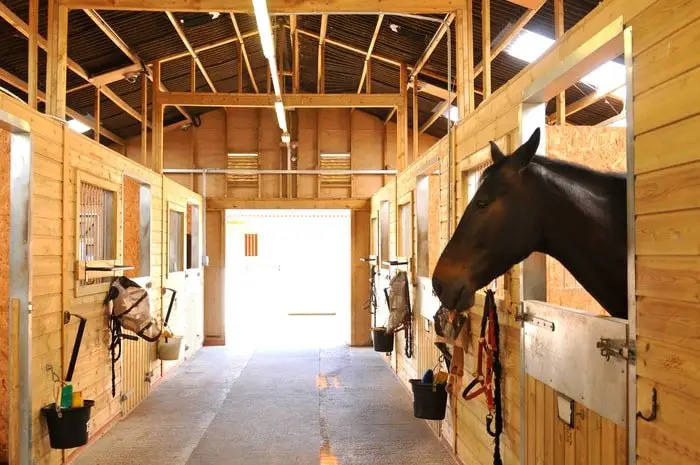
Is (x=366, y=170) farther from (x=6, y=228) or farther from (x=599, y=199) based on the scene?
(x=599, y=199)

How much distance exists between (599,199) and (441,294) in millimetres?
618

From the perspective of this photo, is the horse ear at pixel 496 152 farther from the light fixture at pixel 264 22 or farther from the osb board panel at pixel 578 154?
the light fixture at pixel 264 22

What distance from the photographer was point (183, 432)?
4242mm

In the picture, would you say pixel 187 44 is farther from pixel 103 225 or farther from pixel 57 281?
pixel 57 281

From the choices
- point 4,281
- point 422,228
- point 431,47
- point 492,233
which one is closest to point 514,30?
point 431,47

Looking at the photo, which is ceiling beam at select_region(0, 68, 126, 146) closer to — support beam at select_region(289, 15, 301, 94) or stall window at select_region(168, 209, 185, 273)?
stall window at select_region(168, 209, 185, 273)

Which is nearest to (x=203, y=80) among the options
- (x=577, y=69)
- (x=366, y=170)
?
(x=366, y=170)

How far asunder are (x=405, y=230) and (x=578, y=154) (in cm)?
276

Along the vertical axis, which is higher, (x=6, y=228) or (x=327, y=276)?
(x=6, y=228)

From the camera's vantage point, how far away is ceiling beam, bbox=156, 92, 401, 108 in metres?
6.31

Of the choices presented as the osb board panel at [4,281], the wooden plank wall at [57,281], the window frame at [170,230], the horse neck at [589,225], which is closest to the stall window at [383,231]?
the window frame at [170,230]

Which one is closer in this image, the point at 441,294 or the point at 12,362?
the point at 441,294

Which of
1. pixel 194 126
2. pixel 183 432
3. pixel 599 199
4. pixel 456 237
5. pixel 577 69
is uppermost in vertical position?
pixel 194 126

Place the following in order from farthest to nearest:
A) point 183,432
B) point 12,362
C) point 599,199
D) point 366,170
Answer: point 366,170
point 183,432
point 12,362
point 599,199
